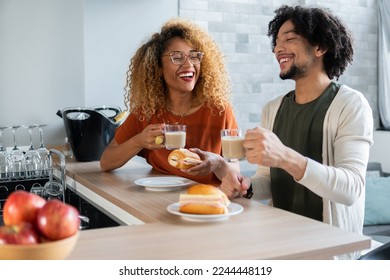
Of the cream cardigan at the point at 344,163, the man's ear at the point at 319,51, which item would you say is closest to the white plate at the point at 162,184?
the cream cardigan at the point at 344,163

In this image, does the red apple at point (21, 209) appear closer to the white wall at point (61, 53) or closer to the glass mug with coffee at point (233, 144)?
the glass mug with coffee at point (233, 144)

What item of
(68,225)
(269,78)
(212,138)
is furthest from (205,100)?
(269,78)

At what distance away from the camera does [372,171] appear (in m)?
4.25

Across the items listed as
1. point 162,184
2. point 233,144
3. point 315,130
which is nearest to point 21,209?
point 233,144

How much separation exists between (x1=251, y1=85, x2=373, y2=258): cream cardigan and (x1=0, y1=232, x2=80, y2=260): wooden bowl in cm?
91

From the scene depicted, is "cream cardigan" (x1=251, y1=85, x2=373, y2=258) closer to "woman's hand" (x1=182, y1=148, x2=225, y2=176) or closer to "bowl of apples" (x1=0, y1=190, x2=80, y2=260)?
"woman's hand" (x1=182, y1=148, x2=225, y2=176)

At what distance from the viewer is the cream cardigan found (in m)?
1.61

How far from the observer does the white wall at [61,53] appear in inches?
116

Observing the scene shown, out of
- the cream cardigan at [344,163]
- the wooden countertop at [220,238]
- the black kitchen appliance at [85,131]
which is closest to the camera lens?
the wooden countertop at [220,238]

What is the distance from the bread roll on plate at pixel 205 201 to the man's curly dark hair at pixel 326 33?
0.81 m

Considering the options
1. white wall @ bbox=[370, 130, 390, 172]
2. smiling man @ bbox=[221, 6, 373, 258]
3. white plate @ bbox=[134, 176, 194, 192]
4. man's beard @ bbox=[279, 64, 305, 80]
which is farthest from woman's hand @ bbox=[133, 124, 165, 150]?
white wall @ bbox=[370, 130, 390, 172]

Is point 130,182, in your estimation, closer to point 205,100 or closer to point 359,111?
point 205,100

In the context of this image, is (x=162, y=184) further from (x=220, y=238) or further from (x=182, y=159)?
(x=220, y=238)
